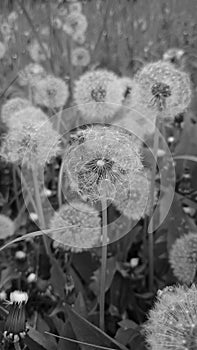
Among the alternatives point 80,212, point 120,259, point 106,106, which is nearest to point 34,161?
point 80,212

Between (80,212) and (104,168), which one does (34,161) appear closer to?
(80,212)

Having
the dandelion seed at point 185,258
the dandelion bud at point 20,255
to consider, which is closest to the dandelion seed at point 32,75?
the dandelion bud at point 20,255

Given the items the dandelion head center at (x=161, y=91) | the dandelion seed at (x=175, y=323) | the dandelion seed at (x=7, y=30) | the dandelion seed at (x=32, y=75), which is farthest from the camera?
the dandelion seed at (x=7, y=30)

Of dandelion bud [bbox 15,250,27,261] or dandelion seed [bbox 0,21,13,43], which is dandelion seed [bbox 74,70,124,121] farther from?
dandelion seed [bbox 0,21,13,43]

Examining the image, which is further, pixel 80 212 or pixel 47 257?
pixel 47 257

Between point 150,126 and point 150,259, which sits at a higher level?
point 150,126

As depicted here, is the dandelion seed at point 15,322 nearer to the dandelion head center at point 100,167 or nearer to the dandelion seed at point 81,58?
the dandelion head center at point 100,167

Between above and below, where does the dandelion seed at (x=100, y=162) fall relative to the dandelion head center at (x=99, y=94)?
below
